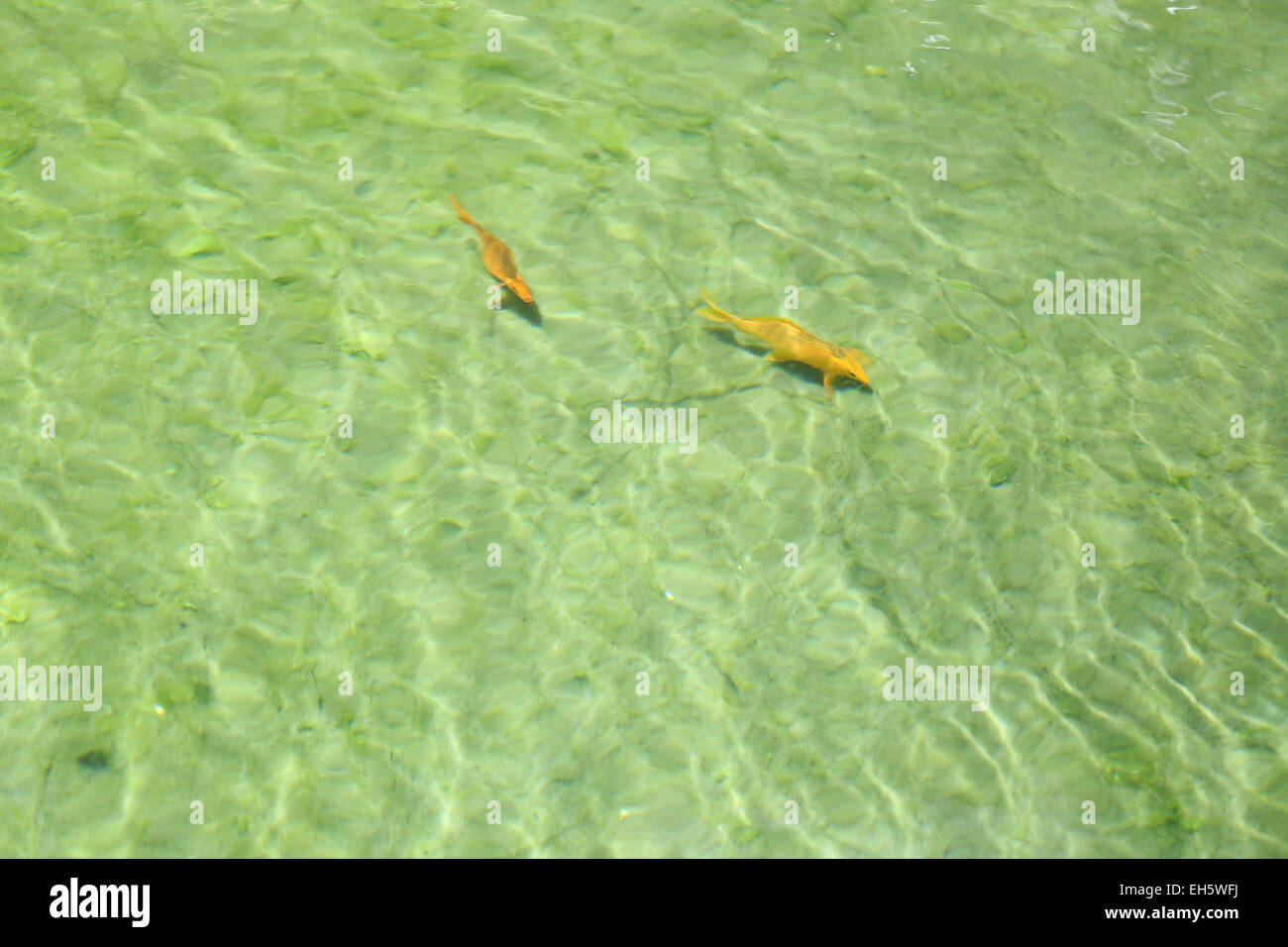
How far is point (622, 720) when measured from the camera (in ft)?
14.4

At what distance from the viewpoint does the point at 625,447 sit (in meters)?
5.20

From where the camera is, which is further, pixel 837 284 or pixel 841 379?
pixel 837 284

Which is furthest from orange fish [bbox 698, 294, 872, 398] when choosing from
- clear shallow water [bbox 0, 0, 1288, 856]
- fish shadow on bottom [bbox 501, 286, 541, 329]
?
fish shadow on bottom [bbox 501, 286, 541, 329]

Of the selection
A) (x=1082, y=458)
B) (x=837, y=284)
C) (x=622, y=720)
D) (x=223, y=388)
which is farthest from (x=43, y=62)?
(x=1082, y=458)

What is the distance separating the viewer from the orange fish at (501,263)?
17.9ft

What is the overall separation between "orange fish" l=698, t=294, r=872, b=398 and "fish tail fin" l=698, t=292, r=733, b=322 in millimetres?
98

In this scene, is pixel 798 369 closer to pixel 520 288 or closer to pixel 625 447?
pixel 625 447

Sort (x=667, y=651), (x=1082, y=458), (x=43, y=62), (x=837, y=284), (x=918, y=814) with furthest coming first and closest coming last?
1. (x=43, y=62)
2. (x=837, y=284)
3. (x=1082, y=458)
4. (x=667, y=651)
5. (x=918, y=814)

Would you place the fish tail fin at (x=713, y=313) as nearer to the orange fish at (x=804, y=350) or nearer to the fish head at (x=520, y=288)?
the orange fish at (x=804, y=350)

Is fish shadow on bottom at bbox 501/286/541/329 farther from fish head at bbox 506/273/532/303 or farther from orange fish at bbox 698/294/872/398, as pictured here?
orange fish at bbox 698/294/872/398

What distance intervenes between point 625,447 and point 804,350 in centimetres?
112
